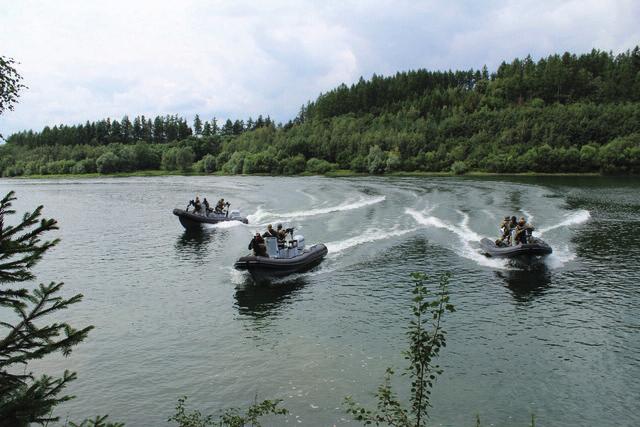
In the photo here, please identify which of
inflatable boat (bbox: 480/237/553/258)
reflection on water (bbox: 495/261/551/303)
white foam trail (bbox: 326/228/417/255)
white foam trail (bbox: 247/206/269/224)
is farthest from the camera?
white foam trail (bbox: 247/206/269/224)

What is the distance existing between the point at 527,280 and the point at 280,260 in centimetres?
1423

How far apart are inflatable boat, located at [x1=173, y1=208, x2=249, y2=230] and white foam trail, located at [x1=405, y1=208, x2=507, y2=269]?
697 inches

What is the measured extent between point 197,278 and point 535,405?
809 inches

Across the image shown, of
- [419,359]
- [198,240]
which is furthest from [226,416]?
[198,240]

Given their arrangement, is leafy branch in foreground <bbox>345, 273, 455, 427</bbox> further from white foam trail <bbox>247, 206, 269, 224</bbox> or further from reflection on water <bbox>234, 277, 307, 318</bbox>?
white foam trail <bbox>247, 206, 269, 224</bbox>

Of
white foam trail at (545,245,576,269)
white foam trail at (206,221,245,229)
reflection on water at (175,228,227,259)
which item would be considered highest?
white foam trail at (545,245,576,269)

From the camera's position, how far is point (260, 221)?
172 ft

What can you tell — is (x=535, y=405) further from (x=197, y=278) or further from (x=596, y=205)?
(x=596, y=205)

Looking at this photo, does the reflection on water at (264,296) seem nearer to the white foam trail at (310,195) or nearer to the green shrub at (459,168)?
the white foam trail at (310,195)

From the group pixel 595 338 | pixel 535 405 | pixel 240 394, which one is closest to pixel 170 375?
pixel 240 394

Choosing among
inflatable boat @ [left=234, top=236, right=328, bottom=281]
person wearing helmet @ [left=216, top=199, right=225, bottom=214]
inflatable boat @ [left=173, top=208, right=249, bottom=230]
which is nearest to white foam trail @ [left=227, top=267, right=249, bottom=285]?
inflatable boat @ [left=234, top=236, right=328, bottom=281]

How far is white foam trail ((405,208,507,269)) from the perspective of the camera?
33125 mm

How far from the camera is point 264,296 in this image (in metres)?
27.1

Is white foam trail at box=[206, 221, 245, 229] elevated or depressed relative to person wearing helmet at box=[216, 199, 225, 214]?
depressed
